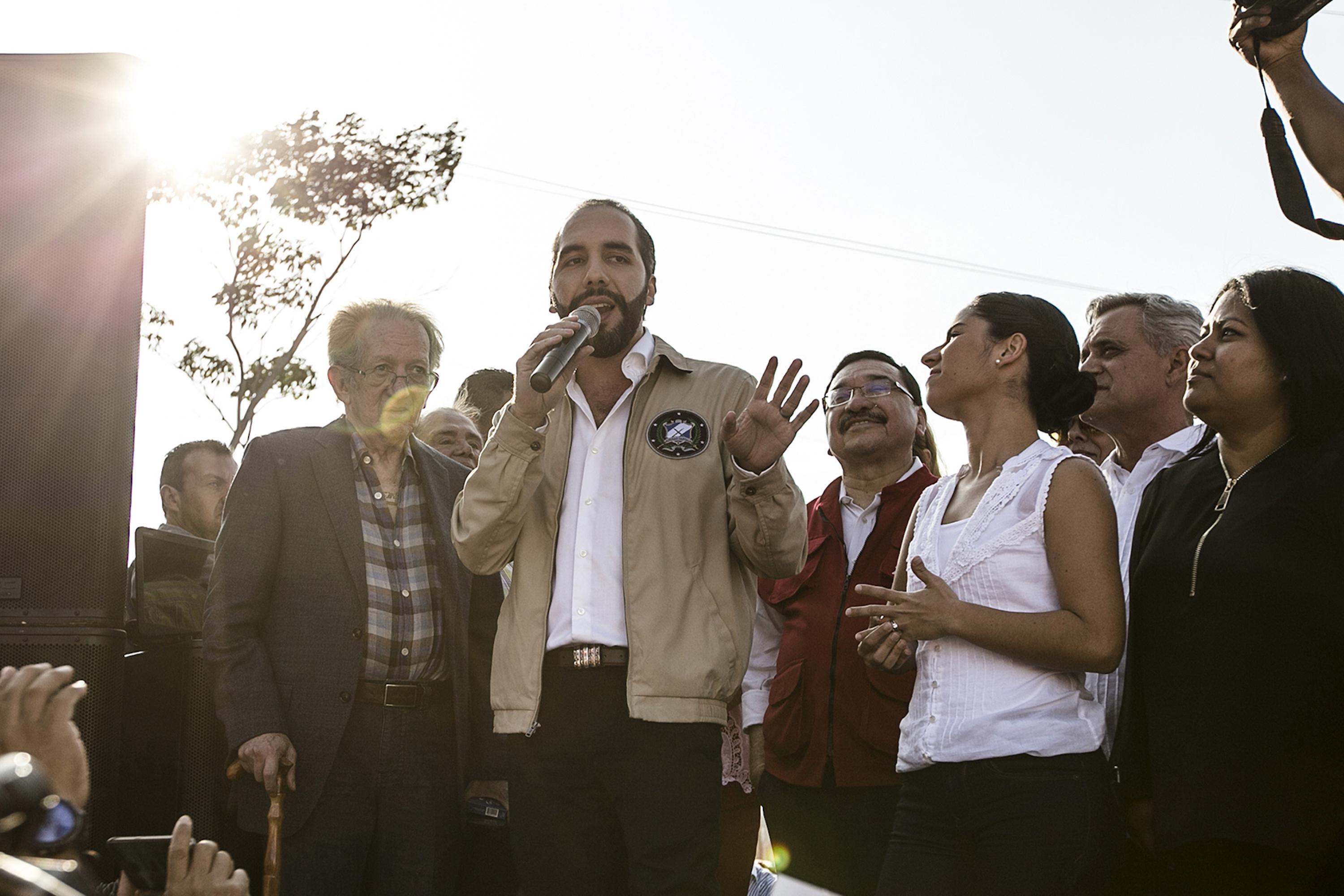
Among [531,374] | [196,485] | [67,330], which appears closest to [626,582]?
[531,374]

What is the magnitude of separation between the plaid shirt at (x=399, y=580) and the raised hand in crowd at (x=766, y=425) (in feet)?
4.00

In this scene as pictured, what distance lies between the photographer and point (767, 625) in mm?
4219

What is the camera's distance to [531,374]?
2.80 m

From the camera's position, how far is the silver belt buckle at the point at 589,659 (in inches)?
109

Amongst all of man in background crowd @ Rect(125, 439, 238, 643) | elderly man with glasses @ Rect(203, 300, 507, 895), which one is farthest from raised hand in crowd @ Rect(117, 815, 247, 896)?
man in background crowd @ Rect(125, 439, 238, 643)

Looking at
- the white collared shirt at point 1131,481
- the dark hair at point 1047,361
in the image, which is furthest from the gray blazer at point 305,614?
the white collared shirt at point 1131,481

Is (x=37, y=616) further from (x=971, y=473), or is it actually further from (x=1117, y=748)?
(x=1117, y=748)

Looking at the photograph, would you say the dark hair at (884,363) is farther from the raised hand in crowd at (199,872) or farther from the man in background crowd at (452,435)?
the raised hand in crowd at (199,872)

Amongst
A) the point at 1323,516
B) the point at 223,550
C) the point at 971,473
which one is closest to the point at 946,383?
the point at 971,473

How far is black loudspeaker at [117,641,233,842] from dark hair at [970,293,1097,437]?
2.40m

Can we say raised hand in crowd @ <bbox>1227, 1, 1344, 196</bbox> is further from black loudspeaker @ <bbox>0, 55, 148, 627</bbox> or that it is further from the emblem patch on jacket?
black loudspeaker @ <bbox>0, 55, 148, 627</bbox>

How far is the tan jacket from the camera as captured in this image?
276 centimetres

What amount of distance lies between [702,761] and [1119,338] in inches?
78.4

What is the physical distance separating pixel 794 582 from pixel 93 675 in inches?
79.9
